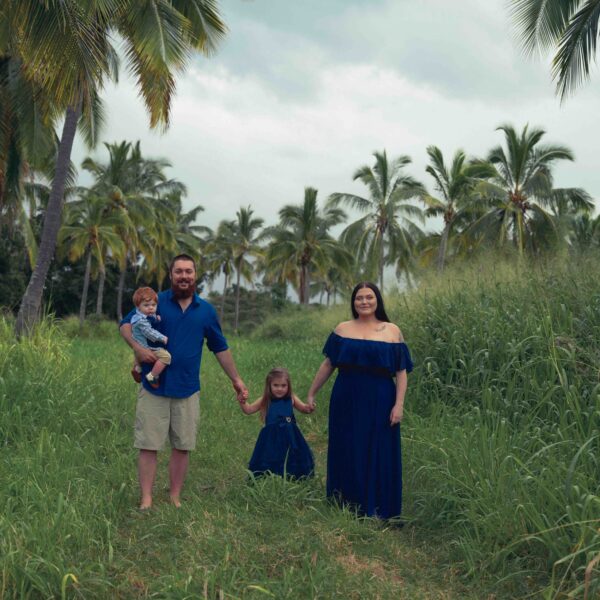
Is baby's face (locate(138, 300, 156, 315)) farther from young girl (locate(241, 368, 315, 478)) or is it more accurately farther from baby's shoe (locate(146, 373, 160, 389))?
young girl (locate(241, 368, 315, 478))

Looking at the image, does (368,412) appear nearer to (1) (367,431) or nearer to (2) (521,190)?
(1) (367,431)

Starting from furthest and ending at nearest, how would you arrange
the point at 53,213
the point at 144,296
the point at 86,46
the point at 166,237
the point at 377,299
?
the point at 166,237 → the point at 53,213 → the point at 86,46 → the point at 377,299 → the point at 144,296

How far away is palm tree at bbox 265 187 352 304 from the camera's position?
33.1 m

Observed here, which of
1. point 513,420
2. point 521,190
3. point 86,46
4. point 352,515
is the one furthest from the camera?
point 521,190

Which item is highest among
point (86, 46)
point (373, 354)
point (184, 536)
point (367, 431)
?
point (86, 46)

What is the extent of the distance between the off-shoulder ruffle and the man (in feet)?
3.21

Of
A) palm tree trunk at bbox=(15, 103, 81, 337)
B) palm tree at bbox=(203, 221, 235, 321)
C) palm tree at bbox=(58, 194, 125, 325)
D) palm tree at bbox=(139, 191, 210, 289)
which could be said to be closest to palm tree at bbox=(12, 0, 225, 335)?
palm tree trunk at bbox=(15, 103, 81, 337)

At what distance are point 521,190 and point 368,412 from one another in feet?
75.6

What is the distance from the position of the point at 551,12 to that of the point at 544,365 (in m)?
8.35

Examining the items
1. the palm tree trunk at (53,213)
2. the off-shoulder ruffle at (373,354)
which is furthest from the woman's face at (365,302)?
the palm tree trunk at (53,213)

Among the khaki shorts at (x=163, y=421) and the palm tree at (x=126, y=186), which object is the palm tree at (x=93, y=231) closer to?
the palm tree at (x=126, y=186)

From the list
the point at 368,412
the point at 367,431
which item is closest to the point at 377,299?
the point at 368,412

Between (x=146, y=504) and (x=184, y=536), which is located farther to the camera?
(x=146, y=504)

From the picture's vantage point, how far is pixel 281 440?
448 centimetres
